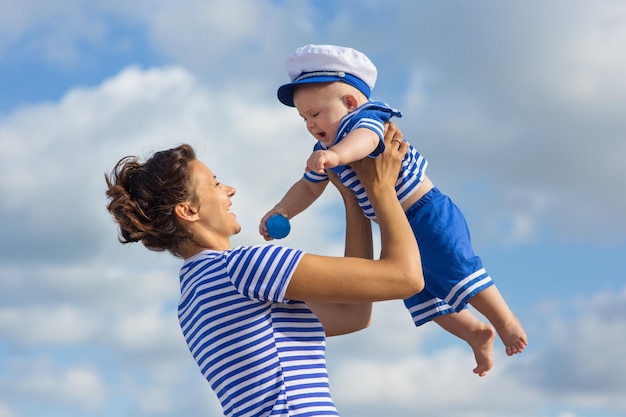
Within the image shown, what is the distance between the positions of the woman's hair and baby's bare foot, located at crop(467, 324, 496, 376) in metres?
2.35

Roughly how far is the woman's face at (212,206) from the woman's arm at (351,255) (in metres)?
0.84

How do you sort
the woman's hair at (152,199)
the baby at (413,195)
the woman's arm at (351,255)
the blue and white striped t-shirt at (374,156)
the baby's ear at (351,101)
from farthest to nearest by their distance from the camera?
the baby's ear at (351,101)
the baby at (413,195)
the woman's arm at (351,255)
the blue and white striped t-shirt at (374,156)
the woman's hair at (152,199)

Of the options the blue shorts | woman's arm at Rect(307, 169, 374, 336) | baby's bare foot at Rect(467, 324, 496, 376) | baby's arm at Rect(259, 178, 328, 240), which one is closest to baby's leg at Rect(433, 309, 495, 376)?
baby's bare foot at Rect(467, 324, 496, 376)

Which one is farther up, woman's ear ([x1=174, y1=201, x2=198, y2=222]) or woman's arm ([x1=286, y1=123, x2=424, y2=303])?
woman's ear ([x1=174, y1=201, x2=198, y2=222])

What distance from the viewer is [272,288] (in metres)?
3.85

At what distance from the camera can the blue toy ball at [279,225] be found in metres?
5.16

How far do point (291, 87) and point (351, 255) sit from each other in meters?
1.24

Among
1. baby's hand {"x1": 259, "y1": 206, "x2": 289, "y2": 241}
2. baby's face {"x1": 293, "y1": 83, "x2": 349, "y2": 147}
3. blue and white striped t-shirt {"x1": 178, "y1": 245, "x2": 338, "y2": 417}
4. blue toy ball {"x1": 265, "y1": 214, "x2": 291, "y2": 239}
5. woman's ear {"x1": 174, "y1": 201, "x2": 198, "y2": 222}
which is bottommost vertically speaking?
blue and white striped t-shirt {"x1": 178, "y1": 245, "x2": 338, "y2": 417}

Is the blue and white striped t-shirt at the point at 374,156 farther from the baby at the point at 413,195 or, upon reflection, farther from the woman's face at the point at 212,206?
the woman's face at the point at 212,206

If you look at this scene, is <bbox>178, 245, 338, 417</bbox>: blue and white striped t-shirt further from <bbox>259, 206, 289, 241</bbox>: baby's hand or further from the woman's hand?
<bbox>259, 206, 289, 241</bbox>: baby's hand

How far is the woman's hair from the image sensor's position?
4254 mm

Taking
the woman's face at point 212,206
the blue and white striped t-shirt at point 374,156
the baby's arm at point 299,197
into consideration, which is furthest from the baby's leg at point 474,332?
the woman's face at point 212,206

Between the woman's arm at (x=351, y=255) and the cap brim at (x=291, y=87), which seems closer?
the woman's arm at (x=351, y=255)

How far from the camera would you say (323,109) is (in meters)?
5.19
